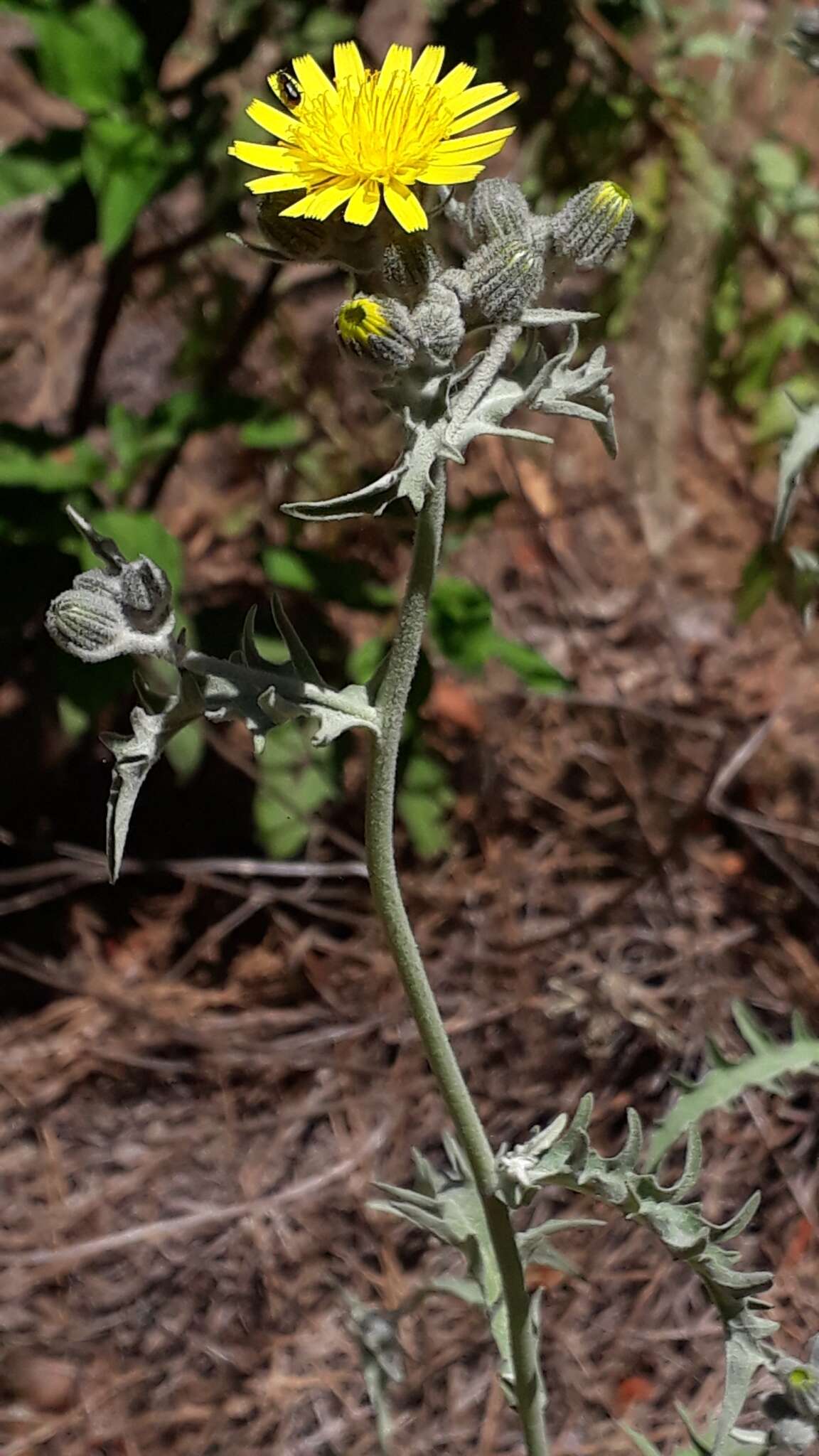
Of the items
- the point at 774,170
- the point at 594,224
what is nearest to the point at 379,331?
the point at 594,224

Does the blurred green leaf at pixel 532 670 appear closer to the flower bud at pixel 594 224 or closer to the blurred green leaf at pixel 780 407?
the flower bud at pixel 594 224

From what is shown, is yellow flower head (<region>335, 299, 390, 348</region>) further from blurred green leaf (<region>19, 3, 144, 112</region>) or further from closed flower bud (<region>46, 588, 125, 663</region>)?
blurred green leaf (<region>19, 3, 144, 112</region>)

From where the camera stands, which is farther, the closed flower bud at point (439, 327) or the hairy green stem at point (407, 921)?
the hairy green stem at point (407, 921)

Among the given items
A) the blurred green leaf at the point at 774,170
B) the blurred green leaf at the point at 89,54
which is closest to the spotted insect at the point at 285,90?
the blurred green leaf at the point at 89,54

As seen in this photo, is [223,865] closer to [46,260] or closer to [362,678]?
[362,678]

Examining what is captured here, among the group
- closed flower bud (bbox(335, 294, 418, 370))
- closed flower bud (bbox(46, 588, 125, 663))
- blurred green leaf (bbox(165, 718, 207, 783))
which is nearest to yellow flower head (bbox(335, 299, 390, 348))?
closed flower bud (bbox(335, 294, 418, 370))
